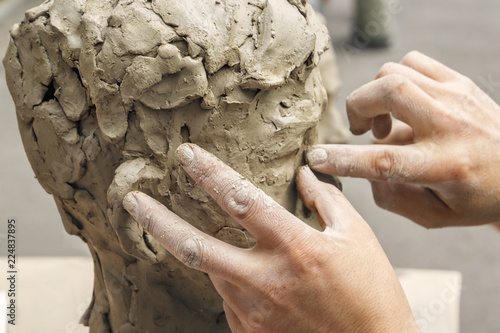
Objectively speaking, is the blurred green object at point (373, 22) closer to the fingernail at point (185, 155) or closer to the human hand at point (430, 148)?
the human hand at point (430, 148)

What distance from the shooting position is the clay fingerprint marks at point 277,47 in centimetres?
124

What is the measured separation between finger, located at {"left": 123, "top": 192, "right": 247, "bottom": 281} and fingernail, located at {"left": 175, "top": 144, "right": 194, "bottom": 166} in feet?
0.38

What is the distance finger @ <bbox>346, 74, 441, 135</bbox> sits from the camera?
1507 millimetres

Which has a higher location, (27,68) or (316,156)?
(27,68)

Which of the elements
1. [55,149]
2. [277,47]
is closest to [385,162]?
[277,47]

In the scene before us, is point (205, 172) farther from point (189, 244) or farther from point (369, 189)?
point (369, 189)

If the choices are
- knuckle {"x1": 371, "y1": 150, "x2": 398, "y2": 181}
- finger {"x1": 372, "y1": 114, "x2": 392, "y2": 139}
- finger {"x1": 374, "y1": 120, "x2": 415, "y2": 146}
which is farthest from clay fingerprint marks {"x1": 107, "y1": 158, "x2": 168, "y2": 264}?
finger {"x1": 374, "y1": 120, "x2": 415, "y2": 146}

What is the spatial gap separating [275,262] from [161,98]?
16.4 inches

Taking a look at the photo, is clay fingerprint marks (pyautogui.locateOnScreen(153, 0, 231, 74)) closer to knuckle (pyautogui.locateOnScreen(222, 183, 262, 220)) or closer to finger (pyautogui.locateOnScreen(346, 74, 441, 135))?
knuckle (pyautogui.locateOnScreen(222, 183, 262, 220))

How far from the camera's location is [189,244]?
46.2 inches

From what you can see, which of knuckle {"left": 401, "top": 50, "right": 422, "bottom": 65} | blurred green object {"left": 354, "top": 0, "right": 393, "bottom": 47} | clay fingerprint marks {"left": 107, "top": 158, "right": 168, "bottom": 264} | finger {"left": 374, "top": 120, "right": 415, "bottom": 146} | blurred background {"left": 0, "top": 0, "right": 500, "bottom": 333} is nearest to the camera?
clay fingerprint marks {"left": 107, "top": 158, "right": 168, "bottom": 264}

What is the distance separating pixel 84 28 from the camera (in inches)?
49.7

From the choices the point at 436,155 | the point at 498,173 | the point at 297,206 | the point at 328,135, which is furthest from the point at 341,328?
the point at 328,135

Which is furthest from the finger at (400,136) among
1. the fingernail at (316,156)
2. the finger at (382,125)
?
the fingernail at (316,156)
